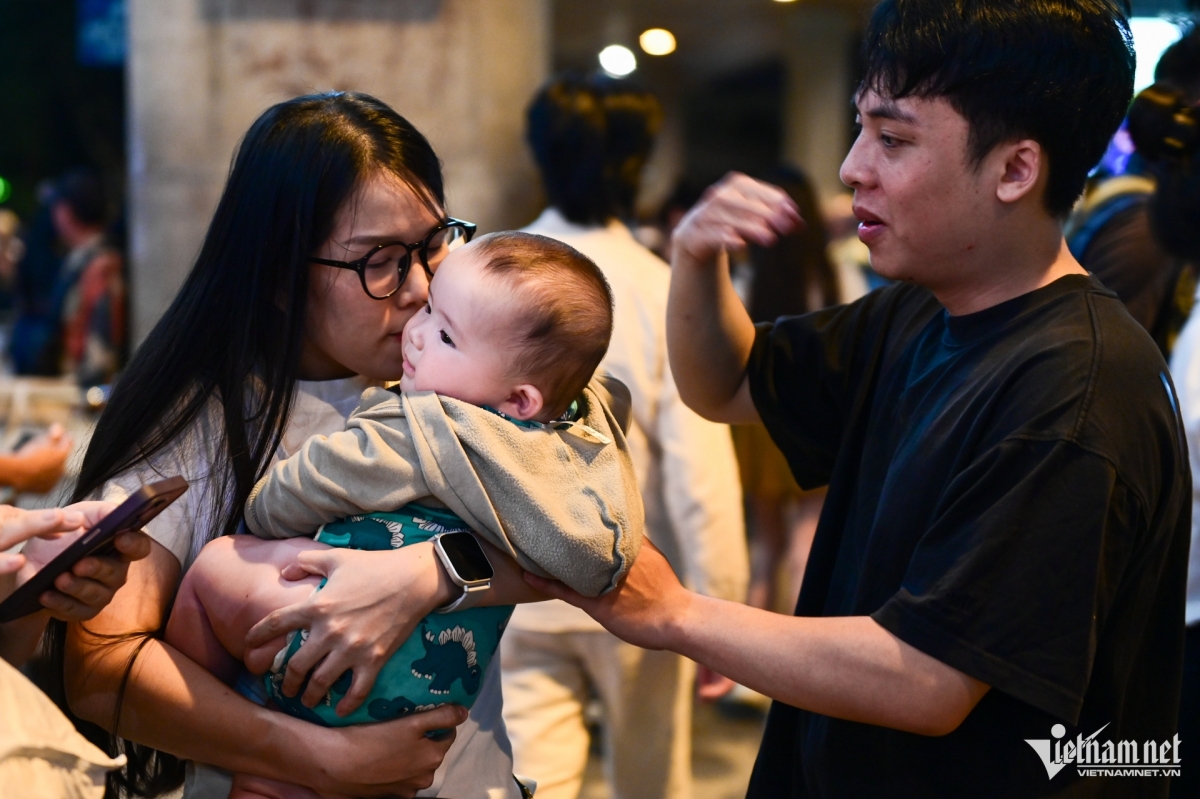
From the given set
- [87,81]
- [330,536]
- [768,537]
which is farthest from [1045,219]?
[87,81]

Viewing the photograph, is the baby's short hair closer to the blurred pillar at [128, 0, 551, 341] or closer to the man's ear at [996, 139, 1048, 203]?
the man's ear at [996, 139, 1048, 203]

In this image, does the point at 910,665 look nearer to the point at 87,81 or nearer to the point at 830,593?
the point at 830,593

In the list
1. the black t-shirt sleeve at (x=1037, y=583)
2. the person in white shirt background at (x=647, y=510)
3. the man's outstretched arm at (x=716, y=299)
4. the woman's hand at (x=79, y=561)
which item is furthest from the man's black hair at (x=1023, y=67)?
the person in white shirt background at (x=647, y=510)

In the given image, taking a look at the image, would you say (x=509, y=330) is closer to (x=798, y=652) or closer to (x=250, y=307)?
(x=250, y=307)

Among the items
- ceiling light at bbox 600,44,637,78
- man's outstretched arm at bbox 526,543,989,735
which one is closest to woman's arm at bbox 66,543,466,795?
man's outstretched arm at bbox 526,543,989,735

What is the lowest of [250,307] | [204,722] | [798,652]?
[204,722]

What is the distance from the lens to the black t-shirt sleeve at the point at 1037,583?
138 centimetres

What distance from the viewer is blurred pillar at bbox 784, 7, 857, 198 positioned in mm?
12875

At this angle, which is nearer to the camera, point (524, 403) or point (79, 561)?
point (79, 561)

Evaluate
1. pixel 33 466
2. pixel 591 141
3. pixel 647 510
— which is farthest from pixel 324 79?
pixel 647 510

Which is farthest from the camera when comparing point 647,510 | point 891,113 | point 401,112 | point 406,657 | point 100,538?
point 401,112

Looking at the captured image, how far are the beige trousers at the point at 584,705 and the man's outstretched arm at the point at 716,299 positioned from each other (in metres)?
1.03

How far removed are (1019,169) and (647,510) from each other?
1797mm

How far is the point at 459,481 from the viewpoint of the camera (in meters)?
1.43
